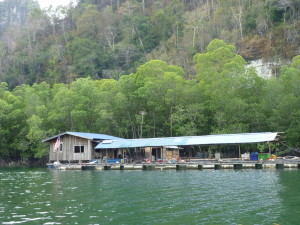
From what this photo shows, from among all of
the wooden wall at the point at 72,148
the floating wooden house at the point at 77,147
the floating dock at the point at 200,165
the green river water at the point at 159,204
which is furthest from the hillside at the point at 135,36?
the green river water at the point at 159,204

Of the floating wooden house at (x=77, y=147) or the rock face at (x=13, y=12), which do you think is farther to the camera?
A: the rock face at (x=13, y=12)

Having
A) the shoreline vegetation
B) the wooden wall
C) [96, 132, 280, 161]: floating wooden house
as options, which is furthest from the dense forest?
the wooden wall

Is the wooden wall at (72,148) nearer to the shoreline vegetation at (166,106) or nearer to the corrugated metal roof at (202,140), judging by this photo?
the corrugated metal roof at (202,140)

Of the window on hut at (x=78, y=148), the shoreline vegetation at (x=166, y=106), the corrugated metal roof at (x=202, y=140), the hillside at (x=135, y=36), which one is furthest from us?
the hillside at (x=135, y=36)

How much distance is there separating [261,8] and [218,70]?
24331 millimetres

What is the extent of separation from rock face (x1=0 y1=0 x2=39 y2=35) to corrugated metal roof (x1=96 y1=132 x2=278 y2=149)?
103 meters

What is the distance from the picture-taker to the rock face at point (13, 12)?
443ft

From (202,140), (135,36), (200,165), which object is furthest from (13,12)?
(200,165)

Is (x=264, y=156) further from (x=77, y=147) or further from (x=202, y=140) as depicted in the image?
(x=77, y=147)

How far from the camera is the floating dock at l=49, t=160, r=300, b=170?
1428 inches

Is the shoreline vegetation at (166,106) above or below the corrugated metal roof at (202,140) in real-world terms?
above

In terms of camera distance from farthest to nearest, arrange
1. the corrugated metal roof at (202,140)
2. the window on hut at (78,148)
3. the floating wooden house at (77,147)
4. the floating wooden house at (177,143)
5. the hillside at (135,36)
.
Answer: the hillside at (135,36)
the window on hut at (78,148)
the floating wooden house at (77,147)
the floating wooden house at (177,143)
the corrugated metal roof at (202,140)

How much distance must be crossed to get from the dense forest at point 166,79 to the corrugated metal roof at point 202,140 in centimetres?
499

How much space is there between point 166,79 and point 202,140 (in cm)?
1260
